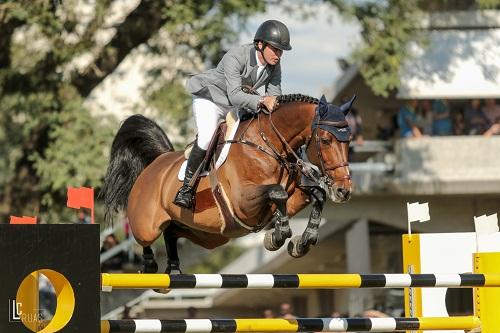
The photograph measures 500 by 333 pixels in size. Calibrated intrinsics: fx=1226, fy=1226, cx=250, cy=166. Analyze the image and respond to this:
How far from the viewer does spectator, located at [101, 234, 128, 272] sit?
57.2ft

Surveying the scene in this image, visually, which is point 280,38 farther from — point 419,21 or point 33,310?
point 419,21

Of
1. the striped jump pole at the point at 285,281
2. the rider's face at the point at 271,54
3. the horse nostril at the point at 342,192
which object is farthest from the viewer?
the rider's face at the point at 271,54

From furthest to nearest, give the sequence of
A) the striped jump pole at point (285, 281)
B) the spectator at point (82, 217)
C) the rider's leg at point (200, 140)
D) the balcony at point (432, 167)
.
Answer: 1. the balcony at point (432, 167)
2. the spectator at point (82, 217)
3. the rider's leg at point (200, 140)
4. the striped jump pole at point (285, 281)

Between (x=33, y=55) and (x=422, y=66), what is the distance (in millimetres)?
5600

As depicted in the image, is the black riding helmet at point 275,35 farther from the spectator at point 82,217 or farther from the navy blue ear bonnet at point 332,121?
the spectator at point 82,217

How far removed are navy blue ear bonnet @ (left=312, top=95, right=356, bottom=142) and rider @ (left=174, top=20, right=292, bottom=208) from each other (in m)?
0.37

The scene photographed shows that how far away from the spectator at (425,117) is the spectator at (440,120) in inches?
2.9

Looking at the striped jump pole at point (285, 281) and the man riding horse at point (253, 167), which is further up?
the man riding horse at point (253, 167)

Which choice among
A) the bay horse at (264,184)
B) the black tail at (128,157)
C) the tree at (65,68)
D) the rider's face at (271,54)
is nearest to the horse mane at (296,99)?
the bay horse at (264,184)

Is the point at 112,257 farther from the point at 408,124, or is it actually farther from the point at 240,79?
the point at 240,79

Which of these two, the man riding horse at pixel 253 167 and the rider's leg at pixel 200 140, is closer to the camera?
the man riding horse at pixel 253 167

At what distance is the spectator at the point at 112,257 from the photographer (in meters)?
17.4

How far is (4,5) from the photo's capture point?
15.1 metres

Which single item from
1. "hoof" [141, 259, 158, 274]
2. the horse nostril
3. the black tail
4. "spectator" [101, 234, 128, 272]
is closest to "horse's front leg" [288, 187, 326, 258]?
the horse nostril
